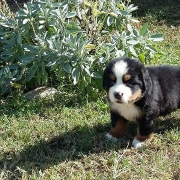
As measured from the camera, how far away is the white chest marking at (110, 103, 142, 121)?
4.49 metres

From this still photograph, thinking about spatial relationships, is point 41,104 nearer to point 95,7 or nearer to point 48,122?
point 48,122

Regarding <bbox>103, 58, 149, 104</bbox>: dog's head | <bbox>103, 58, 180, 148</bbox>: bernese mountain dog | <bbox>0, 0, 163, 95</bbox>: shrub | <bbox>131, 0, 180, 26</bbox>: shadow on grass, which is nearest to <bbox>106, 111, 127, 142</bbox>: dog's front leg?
<bbox>103, 58, 180, 148</bbox>: bernese mountain dog

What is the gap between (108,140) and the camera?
4.81 metres

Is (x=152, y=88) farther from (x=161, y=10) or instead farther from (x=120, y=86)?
(x=161, y=10)

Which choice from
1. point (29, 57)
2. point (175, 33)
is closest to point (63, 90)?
point (29, 57)

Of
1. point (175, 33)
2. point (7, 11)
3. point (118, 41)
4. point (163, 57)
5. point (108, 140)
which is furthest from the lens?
point (175, 33)

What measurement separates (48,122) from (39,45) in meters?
1.06

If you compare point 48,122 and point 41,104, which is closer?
point 48,122

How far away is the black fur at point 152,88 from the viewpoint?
14.1 feet

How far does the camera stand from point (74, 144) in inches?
189

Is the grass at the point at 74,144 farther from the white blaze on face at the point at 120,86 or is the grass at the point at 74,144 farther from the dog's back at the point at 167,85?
the white blaze on face at the point at 120,86

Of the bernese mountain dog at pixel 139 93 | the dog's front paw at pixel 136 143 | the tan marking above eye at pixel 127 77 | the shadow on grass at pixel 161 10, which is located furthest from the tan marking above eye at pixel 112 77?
the shadow on grass at pixel 161 10

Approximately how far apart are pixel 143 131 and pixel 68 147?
0.90 metres

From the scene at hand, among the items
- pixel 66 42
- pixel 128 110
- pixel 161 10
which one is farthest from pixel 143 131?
pixel 161 10
